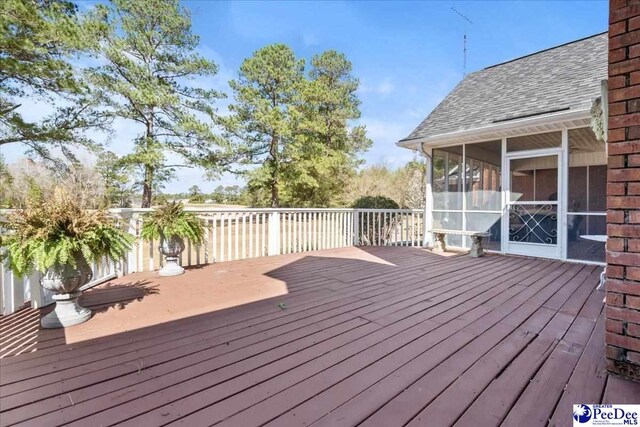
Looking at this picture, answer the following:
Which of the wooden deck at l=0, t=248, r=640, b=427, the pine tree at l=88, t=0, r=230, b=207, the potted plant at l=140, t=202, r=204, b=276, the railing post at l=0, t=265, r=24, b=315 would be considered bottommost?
the wooden deck at l=0, t=248, r=640, b=427

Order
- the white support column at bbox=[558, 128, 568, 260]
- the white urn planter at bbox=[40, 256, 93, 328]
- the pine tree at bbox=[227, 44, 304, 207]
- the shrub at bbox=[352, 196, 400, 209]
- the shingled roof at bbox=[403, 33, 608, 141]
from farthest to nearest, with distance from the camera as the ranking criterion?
the pine tree at bbox=[227, 44, 304, 207] < the shrub at bbox=[352, 196, 400, 209] < the shingled roof at bbox=[403, 33, 608, 141] < the white support column at bbox=[558, 128, 568, 260] < the white urn planter at bbox=[40, 256, 93, 328]

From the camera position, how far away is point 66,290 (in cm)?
251

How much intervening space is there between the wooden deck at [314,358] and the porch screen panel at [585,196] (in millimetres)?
2115

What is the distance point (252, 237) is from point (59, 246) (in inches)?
137

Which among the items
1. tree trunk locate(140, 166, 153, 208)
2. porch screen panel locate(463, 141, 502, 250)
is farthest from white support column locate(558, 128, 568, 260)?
tree trunk locate(140, 166, 153, 208)

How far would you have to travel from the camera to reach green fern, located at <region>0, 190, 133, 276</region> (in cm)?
232

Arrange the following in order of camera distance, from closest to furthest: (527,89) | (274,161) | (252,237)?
(252,237) → (527,89) → (274,161)

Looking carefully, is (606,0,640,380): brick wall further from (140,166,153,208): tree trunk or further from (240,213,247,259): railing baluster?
(140,166,153,208): tree trunk

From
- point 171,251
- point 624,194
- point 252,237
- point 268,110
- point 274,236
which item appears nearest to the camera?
point 624,194

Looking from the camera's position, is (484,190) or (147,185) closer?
(484,190)

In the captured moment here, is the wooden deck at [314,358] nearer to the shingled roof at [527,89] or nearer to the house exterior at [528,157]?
the house exterior at [528,157]

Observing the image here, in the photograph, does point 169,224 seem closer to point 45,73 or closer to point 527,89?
point 527,89

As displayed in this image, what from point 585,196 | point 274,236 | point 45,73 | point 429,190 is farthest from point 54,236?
point 45,73

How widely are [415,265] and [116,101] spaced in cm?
1244
